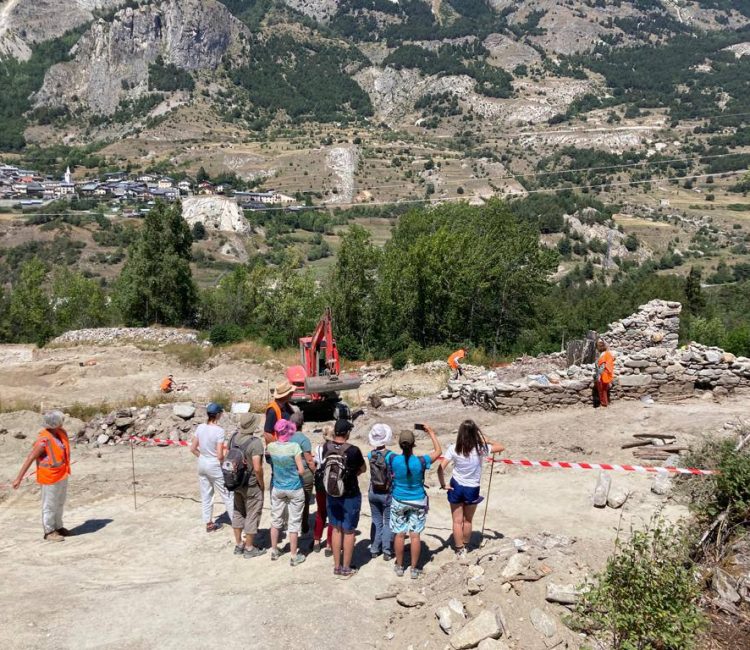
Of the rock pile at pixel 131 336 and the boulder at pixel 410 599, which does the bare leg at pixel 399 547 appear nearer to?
the boulder at pixel 410 599

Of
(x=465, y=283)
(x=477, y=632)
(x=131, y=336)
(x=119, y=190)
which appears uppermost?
(x=119, y=190)

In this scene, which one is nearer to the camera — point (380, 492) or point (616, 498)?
point (380, 492)

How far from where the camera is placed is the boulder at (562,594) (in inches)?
241

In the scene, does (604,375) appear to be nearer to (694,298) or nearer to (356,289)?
(356,289)

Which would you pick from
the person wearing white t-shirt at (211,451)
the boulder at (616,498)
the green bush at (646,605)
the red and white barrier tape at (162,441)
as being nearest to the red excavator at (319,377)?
the red and white barrier tape at (162,441)

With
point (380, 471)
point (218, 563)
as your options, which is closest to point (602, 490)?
point (380, 471)

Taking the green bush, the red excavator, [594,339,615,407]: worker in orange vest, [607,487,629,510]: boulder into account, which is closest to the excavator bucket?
the red excavator

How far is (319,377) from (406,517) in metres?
9.19

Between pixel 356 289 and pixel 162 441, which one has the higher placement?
pixel 356 289

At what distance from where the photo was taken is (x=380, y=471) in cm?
699

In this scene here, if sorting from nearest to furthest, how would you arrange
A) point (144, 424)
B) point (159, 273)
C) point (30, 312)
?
point (144, 424)
point (159, 273)
point (30, 312)

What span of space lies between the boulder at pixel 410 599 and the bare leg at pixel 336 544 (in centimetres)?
94

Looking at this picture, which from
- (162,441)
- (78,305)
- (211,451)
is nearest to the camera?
(211,451)

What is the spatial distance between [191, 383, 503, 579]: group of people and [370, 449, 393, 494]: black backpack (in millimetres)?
12
